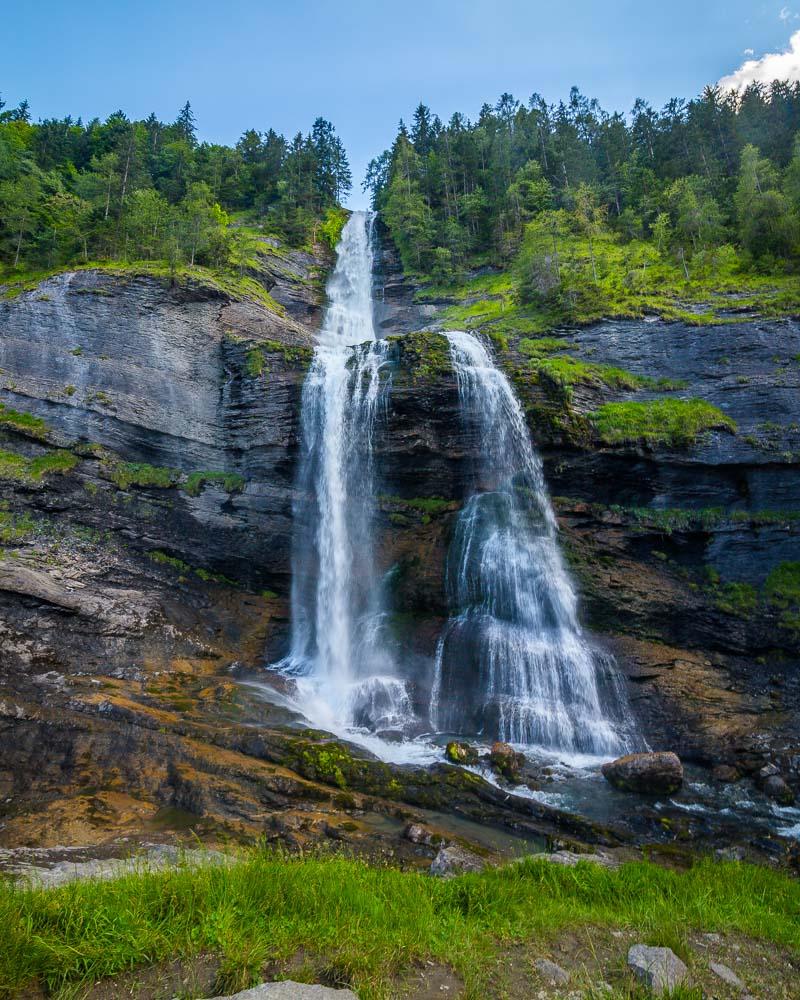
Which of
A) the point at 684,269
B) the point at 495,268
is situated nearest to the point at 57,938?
the point at 684,269

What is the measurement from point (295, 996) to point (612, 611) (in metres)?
16.8

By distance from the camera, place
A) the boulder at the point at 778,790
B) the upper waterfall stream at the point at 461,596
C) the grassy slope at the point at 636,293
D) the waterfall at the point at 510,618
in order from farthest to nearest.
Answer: the grassy slope at the point at 636,293
the upper waterfall stream at the point at 461,596
the waterfall at the point at 510,618
the boulder at the point at 778,790

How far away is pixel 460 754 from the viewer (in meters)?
12.6

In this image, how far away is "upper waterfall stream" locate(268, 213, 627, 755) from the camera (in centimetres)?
1552

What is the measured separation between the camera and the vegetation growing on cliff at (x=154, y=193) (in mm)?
29438

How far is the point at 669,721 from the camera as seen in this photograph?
48.6 ft

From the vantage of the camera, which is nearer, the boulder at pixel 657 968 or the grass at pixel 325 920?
the grass at pixel 325 920

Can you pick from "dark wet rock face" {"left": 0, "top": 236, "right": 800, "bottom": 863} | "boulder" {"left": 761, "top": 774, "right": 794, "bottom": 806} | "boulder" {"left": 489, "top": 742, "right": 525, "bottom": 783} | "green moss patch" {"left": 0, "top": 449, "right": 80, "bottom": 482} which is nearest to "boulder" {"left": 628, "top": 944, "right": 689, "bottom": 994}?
"dark wet rock face" {"left": 0, "top": 236, "right": 800, "bottom": 863}

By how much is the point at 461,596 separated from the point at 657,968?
15265mm

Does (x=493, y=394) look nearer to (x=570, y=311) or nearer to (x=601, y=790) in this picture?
Answer: (x=570, y=311)

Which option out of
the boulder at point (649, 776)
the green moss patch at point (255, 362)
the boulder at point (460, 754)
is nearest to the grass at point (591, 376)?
the green moss patch at point (255, 362)

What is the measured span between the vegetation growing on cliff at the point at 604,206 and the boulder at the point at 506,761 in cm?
2110

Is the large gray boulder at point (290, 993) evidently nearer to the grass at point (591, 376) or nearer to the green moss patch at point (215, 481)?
the green moss patch at point (215, 481)

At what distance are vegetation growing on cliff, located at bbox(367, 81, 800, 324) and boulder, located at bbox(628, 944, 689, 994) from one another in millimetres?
26100
